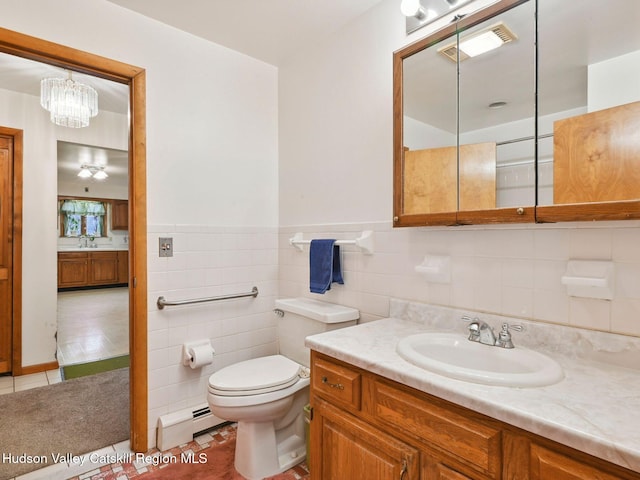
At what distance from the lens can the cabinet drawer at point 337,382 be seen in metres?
1.19

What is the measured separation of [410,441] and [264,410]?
32.9 inches

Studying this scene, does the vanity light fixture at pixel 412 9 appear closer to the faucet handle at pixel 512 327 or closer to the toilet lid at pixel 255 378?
the faucet handle at pixel 512 327

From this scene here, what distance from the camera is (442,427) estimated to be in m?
0.94

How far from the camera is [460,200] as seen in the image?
53.9 inches

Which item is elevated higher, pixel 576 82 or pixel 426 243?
pixel 576 82

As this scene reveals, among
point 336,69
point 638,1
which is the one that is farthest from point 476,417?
point 336,69

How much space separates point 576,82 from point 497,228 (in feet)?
1.76

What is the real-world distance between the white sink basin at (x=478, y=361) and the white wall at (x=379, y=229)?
0.19 m

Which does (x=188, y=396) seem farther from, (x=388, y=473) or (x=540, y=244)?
(x=540, y=244)

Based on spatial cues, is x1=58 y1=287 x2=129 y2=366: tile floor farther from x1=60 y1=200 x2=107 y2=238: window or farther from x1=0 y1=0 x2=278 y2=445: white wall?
x1=0 y1=0 x2=278 y2=445: white wall

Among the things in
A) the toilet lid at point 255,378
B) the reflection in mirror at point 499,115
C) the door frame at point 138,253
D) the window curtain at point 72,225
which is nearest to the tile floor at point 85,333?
the door frame at point 138,253

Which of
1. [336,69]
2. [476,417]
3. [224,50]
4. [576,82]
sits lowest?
[476,417]

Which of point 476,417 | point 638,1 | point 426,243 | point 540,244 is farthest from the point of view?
point 426,243

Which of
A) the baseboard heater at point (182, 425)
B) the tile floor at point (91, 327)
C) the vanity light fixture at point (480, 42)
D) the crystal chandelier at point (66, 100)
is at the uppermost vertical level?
the crystal chandelier at point (66, 100)
